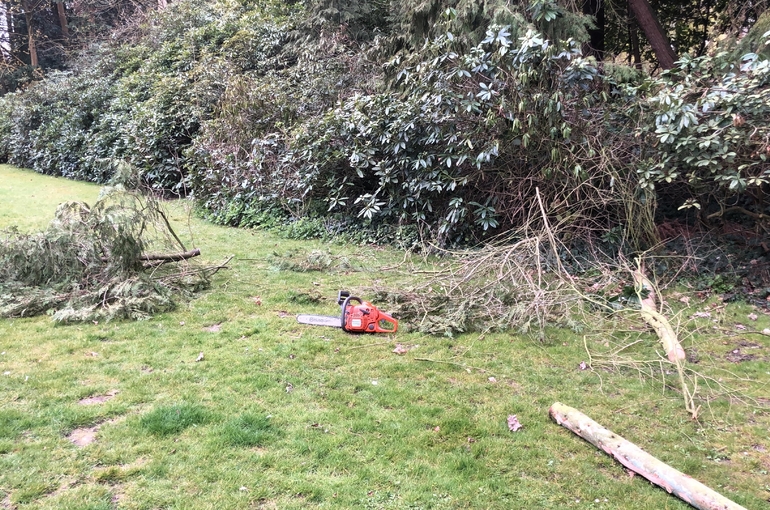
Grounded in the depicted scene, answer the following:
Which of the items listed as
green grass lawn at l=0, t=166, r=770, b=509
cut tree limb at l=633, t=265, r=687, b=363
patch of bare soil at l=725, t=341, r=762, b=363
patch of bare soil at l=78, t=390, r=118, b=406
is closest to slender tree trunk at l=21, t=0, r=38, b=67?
green grass lawn at l=0, t=166, r=770, b=509

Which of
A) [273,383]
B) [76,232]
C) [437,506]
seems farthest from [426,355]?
[76,232]

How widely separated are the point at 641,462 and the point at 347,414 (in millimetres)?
1664

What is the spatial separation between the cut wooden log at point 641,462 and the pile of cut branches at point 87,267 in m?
3.77

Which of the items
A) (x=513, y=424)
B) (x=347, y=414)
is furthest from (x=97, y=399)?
Result: (x=513, y=424)

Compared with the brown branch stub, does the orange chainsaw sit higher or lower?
lower

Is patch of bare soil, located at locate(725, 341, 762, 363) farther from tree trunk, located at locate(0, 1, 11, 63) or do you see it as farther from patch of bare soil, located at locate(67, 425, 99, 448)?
tree trunk, located at locate(0, 1, 11, 63)

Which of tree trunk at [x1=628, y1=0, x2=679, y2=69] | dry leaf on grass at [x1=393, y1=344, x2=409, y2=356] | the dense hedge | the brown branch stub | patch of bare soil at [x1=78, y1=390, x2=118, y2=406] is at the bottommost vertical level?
dry leaf on grass at [x1=393, y1=344, x2=409, y2=356]

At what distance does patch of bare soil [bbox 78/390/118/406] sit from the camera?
9.68 feet

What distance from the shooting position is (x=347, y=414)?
2.90 metres

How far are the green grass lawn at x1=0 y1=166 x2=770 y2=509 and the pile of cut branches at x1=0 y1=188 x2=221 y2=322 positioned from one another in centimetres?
23

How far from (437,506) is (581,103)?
5.00m

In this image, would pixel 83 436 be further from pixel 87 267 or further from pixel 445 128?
pixel 445 128

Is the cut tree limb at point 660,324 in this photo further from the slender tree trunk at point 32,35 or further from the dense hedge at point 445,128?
the slender tree trunk at point 32,35

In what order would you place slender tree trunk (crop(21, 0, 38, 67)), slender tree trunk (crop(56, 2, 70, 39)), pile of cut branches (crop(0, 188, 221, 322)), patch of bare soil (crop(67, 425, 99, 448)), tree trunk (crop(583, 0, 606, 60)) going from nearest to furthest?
patch of bare soil (crop(67, 425, 99, 448)) < pile of cut branches (crop(0, 188, 221, 322)) < tree trunk (crop(583, 0, 606, 60)) < slender tree trunk (crop(21, 0, 38, 67)) < slender tree trunk (crop(56, 2, 70, 39))
